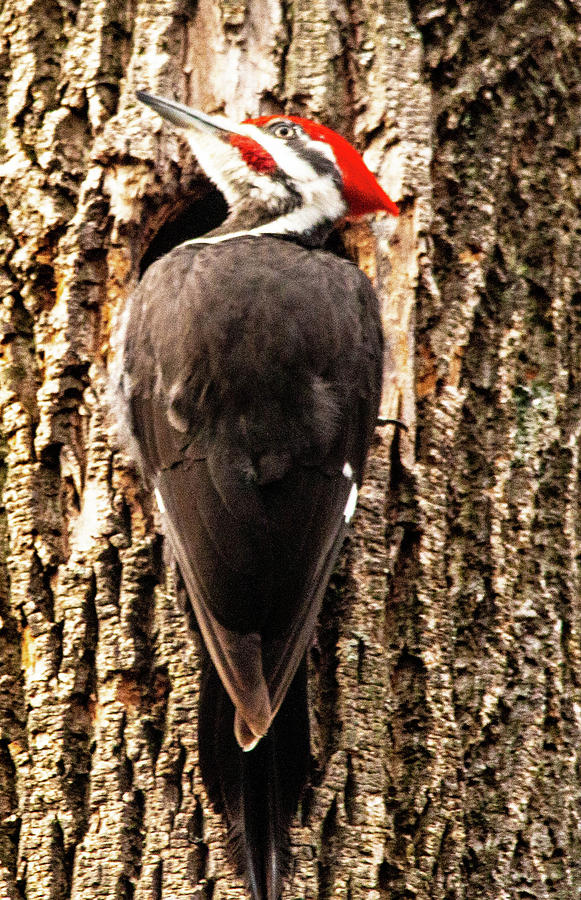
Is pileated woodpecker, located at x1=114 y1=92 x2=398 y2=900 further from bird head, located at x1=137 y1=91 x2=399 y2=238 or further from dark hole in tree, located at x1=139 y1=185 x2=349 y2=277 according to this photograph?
dark hole in tree, located at x1=139 y1=185 x2=349 y2=277

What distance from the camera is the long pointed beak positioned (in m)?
2.54

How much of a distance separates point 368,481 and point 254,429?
0.29 meters

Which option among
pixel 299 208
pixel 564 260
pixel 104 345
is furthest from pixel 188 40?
pixel 564 260

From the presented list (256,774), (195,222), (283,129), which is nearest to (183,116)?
(283,129)

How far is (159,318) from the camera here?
253 centimetres

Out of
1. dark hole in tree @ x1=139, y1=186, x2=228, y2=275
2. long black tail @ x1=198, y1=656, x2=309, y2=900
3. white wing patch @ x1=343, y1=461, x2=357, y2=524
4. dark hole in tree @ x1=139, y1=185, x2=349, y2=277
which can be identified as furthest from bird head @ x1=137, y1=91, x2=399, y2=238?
long black tail @ x1=198, y1=656, x2=309, y2=900

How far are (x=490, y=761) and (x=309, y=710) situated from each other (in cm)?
39

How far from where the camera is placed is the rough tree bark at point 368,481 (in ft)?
7.27

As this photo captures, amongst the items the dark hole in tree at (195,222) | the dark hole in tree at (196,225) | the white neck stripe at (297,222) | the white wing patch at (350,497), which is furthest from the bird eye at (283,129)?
the white wing patch at (350,497)

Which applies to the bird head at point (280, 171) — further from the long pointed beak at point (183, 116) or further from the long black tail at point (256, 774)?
the long black tail at point (256, 774)

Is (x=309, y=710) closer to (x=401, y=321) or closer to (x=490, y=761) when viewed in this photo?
(x=490, y=761)

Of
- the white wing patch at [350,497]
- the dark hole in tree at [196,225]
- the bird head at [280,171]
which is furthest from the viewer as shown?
the dark hole in tree at [196,225]

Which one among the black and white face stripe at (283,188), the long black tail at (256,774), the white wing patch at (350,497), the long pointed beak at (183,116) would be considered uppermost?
the long pointed beak at (183,116)

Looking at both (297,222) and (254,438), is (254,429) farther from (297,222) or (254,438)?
(297,222)
